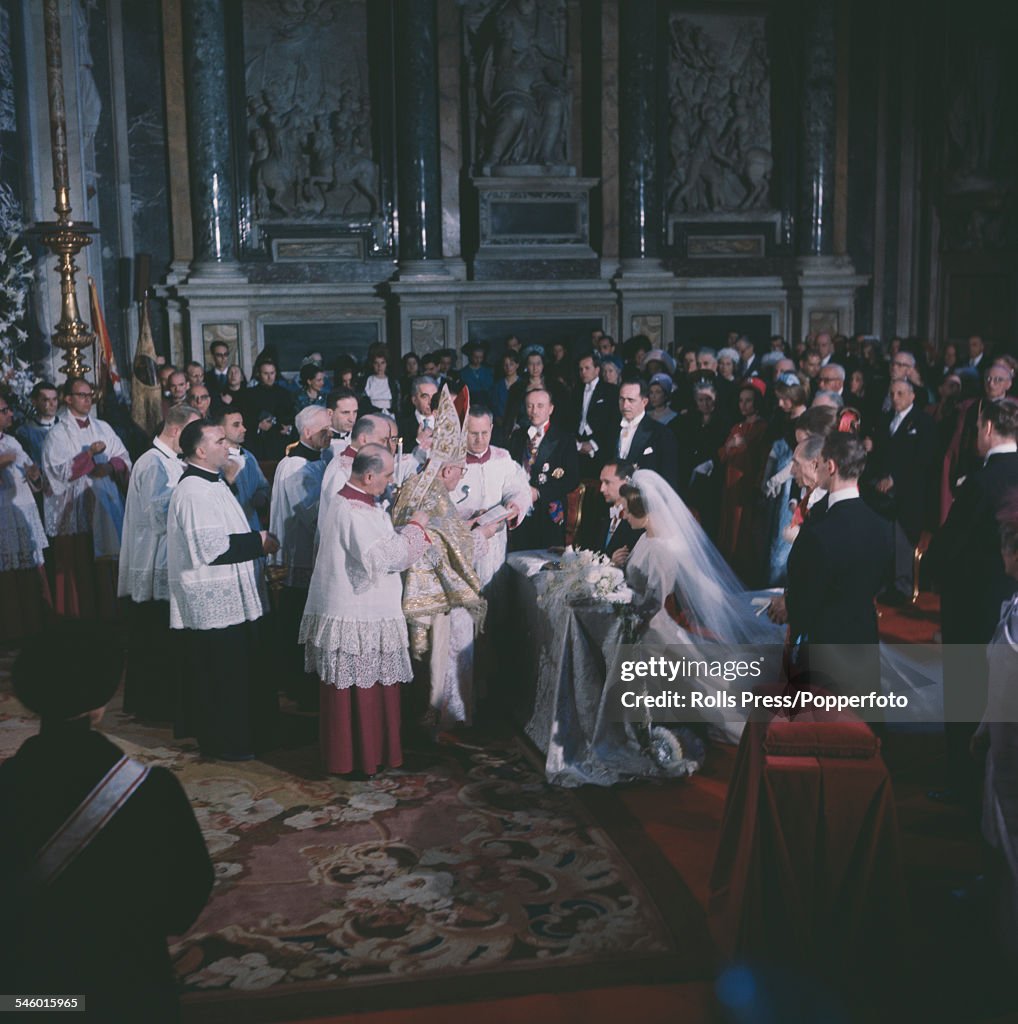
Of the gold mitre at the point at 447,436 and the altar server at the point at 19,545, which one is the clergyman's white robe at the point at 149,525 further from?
the altar server at the point at 19,545

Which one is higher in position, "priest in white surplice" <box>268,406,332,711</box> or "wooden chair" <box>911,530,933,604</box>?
"priest in white surplice" <box>268,406,332,711</box>

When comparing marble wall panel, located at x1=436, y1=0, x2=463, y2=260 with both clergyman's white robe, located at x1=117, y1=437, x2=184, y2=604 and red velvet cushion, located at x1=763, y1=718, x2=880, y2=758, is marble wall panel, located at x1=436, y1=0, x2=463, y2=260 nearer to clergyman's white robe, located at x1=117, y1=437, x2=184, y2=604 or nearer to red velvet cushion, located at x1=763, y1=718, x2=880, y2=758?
clergyman's white robe, located at x1=117, y1=437, x2=184, y2=604

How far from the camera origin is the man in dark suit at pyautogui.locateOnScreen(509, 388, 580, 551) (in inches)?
298

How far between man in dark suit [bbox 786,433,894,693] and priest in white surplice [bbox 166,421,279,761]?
267 cm

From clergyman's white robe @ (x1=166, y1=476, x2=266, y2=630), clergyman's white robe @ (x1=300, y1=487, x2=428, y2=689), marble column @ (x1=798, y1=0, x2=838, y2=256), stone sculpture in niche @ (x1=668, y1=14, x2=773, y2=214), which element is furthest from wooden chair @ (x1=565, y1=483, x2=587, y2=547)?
marble column @ (x1=798, y1=0, x2=838, y2=256)

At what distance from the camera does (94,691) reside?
2375 mm

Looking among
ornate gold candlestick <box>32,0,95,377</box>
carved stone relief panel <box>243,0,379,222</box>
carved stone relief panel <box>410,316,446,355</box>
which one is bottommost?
carved stone relief panel <box>410,316,446,355</box>

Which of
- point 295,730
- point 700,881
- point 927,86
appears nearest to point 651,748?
point 700,881

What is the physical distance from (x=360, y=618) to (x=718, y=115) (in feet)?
40.1

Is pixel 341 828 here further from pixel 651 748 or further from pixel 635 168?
pixel 635 168

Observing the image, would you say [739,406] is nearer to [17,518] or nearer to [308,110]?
[17,518]

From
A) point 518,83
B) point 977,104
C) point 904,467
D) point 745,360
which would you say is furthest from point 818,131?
point 904,467

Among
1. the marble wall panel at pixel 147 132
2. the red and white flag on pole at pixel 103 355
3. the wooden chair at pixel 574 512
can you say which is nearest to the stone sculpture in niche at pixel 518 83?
the marble wall panel at pixel 147 132

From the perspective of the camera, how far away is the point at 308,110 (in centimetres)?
1434
